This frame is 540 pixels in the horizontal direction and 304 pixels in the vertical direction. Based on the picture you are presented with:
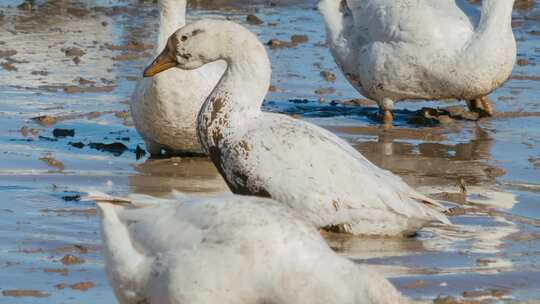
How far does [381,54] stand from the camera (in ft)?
36.3

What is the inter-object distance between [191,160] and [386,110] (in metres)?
2.14

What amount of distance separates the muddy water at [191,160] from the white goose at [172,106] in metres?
0.18

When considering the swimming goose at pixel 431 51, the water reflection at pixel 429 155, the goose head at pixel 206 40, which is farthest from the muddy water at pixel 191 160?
the goose head at pixel 206 40

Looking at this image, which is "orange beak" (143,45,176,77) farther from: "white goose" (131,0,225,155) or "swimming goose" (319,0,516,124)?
"swimming goose" (319,0,516,124)

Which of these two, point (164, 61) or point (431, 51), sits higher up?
point (164, 61)

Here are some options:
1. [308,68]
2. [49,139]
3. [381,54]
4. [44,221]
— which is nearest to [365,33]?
[381,54]

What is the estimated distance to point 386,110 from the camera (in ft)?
36.5

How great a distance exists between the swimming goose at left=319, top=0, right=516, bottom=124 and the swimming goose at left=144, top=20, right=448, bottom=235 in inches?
Result: 133

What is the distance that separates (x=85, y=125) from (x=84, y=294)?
14.9 ft

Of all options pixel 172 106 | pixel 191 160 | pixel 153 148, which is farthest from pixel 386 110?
pixel 172 106

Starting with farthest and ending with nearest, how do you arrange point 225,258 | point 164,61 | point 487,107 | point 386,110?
point 487,107 < point 386,110 < point 164,61 < point 225,258

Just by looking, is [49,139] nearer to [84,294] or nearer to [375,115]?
[375,115]

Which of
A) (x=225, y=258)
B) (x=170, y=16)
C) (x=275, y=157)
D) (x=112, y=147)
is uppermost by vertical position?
(x=225, y=258)

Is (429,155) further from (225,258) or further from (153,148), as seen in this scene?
(225,258)
